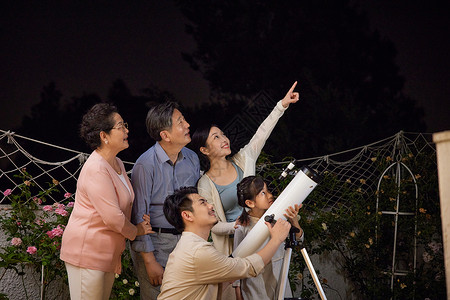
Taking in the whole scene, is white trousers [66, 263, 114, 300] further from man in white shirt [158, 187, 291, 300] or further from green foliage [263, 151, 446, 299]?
green foliage [263, 151, 446, 299]

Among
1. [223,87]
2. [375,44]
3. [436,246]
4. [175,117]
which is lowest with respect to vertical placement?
[175,117]

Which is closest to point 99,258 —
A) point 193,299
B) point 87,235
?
point 87,235

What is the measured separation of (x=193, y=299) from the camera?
7.60 ft

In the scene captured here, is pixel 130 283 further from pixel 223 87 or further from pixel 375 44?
pixel 375 44

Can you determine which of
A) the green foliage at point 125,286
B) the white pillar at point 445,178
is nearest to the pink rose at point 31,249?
the green foliage at point 125,286

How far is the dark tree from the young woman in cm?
449

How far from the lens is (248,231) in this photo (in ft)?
9.28

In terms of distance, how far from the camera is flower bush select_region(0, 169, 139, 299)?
312 cm

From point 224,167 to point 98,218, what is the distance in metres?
0.89

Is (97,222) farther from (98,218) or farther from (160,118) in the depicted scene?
(160,118)

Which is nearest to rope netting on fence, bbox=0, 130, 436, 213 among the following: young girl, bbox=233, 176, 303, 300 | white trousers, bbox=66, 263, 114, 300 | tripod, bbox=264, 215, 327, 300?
young girl, bbox=233, 176, 303, 300

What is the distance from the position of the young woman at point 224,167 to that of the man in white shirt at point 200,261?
0.44 m

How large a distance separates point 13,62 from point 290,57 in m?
4.02

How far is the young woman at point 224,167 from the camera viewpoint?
2934 mm
